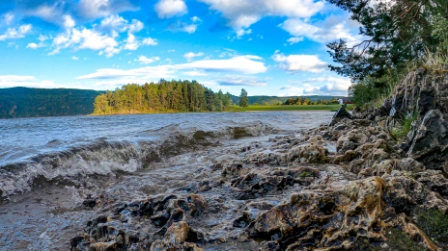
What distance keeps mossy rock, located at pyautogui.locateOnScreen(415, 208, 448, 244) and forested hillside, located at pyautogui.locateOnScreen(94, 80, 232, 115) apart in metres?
126

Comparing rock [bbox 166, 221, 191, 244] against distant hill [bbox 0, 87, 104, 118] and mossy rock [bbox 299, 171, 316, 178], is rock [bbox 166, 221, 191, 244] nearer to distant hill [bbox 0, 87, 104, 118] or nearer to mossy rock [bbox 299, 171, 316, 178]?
mossy rock [bbox 299, 171, 316, 178]

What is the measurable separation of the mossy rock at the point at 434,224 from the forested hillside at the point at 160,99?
412ft

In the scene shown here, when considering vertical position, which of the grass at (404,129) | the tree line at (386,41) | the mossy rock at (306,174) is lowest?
the mossy rock at (306,174)

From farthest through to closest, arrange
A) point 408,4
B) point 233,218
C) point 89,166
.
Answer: point 408,4, point 89,166, point 233,218

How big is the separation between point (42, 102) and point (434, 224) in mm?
149886

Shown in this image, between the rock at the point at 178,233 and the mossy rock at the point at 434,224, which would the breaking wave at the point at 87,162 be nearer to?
the rock at the point at 178,233

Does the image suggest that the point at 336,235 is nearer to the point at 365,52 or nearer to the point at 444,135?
the point at 444,135

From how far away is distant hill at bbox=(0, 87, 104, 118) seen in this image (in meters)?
111

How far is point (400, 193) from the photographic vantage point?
9.93 ft

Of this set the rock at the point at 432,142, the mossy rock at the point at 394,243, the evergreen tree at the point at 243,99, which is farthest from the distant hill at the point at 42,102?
→ the mossy rock at the point at 394,243

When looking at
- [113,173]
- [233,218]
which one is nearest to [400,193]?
[233,218]

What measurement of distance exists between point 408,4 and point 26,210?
16.5 metres

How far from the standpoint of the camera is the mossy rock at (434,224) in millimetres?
2566

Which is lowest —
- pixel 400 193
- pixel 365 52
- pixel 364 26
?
pixel 400 193
